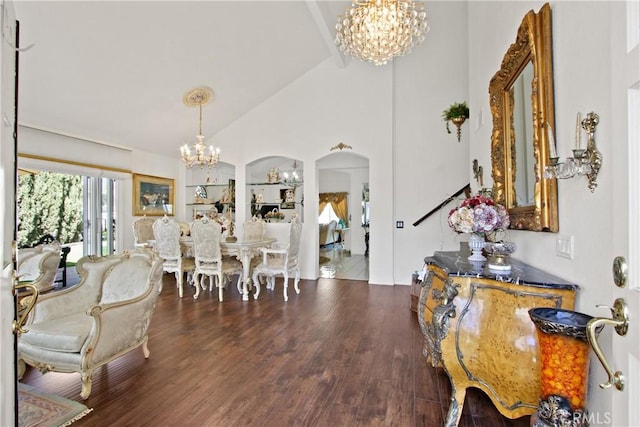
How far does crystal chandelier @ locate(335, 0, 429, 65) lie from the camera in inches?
118

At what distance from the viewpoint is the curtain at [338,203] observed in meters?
11.0

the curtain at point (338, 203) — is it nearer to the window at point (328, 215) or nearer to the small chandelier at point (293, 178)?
the window at point (328, 215)

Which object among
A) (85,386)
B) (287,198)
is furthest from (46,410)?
(287,198)

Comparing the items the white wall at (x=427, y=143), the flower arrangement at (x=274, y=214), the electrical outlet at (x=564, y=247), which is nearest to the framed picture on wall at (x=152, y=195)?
the flower arrangement at (x=274, y=214)

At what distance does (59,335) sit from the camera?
7.30 feet

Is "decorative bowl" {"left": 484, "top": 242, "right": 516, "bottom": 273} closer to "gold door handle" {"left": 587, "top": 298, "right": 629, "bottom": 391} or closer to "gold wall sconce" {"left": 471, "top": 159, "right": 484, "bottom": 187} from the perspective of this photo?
"gold door handle" {"left": 587, "top": 298, "right": 629, "bottom": 391}

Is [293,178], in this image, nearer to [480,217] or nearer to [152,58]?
[152,58]

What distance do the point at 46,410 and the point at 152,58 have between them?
4.20m

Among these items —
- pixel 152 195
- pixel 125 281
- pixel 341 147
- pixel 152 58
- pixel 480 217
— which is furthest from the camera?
pixel 152 195

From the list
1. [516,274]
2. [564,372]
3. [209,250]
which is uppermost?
[516,274]

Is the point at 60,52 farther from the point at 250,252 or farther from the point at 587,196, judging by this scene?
the point at 587,196

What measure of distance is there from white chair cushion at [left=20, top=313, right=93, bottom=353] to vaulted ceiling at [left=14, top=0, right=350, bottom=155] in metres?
2.89

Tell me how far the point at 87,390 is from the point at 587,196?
3.29 meters

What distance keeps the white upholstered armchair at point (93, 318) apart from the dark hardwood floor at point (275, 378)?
0.77 feet
